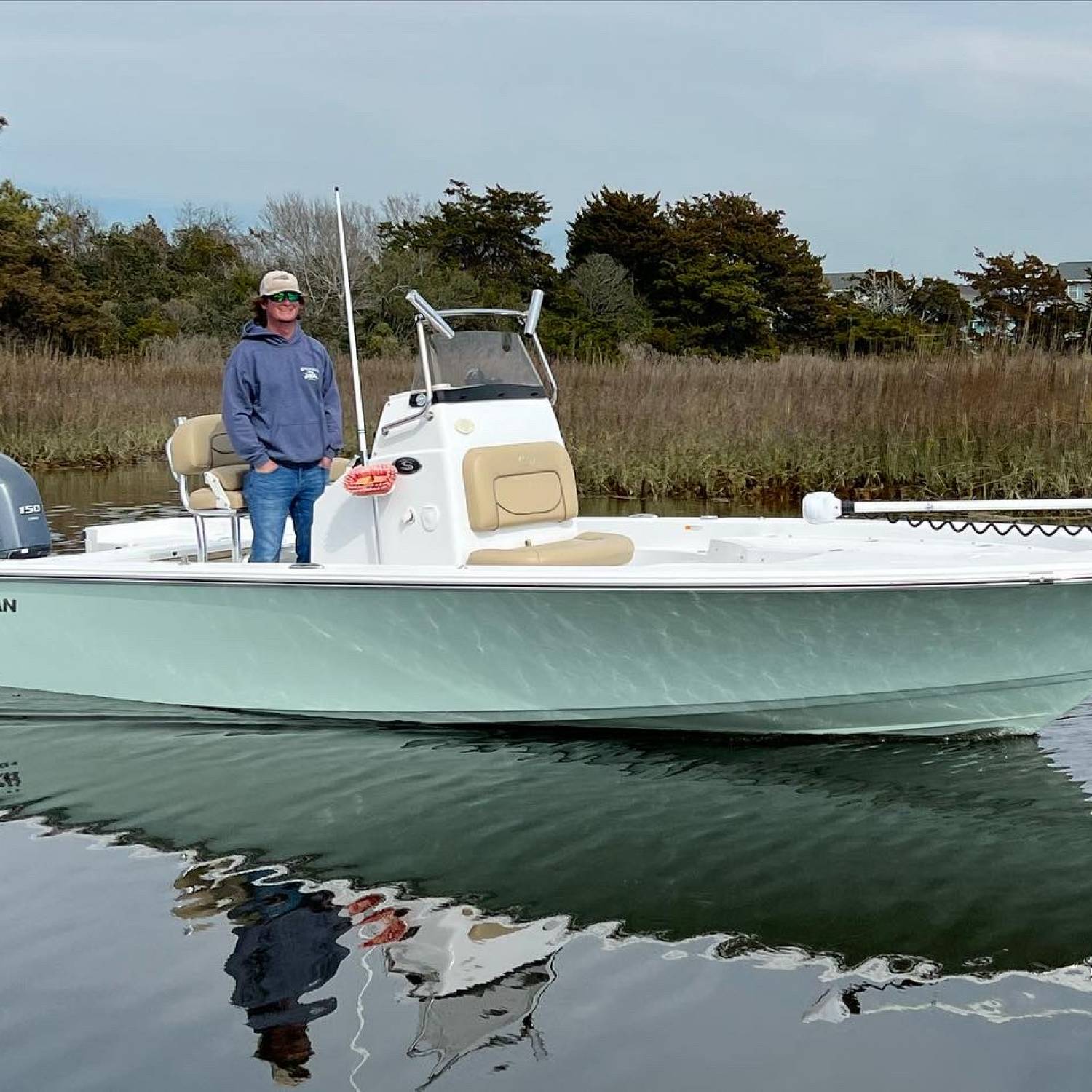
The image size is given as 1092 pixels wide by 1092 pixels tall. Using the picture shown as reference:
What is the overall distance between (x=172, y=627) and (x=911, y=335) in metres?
9.16

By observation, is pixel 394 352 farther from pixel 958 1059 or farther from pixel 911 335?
pixel 958 1059

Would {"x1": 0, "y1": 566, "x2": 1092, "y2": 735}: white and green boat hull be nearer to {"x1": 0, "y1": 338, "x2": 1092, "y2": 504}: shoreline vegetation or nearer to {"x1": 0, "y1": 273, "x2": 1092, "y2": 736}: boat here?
{"x1": 0, "y1": 273, "x2": 1092, "y2": 736}: boat

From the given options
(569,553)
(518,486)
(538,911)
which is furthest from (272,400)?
(538,911)

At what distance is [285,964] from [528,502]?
2.81m

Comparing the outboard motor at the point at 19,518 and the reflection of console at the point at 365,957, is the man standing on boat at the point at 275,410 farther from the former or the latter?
the reflection of console at the point at 365,957

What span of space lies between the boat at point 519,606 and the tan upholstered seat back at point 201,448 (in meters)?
0.01

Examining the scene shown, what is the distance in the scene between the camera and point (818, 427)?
12211 mm

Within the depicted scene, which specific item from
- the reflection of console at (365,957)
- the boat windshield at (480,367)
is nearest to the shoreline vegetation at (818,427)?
the boat windshield at (480,367)

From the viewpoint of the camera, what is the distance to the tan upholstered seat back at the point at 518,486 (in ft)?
19.1

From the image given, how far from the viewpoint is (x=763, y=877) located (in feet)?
13.9

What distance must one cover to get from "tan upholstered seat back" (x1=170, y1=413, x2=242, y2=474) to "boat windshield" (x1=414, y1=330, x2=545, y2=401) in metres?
0.97

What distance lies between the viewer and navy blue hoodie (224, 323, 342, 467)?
5824mm

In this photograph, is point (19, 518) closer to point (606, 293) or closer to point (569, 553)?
point (569, 553)

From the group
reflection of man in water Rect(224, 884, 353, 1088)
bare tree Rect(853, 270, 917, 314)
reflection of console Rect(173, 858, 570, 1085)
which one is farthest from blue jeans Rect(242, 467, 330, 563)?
bare tree Rect(853, 270, 917, 314)
